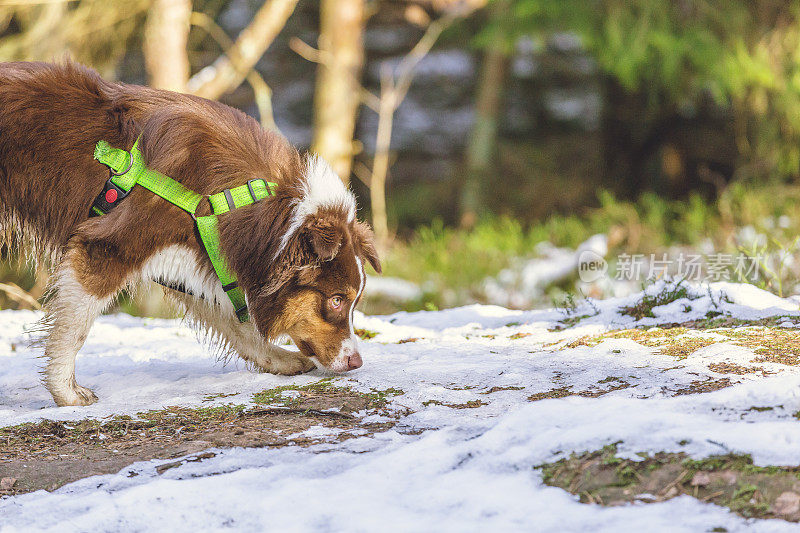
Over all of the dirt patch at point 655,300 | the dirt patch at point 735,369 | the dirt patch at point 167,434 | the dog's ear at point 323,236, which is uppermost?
the dog's ear at point 323,236

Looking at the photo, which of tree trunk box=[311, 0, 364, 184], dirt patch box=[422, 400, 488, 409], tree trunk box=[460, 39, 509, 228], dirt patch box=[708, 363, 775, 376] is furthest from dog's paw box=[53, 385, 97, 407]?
tree trunk box=[460, 39, 509, 228]

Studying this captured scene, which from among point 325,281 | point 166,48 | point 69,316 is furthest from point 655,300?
point 166,48

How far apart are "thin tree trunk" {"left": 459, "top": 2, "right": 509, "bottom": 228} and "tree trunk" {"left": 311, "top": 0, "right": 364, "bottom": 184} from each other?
102 inches

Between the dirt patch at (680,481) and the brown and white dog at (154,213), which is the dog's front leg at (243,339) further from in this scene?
the dirt patch at (680,481)

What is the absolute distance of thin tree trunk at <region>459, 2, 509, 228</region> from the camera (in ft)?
43.8

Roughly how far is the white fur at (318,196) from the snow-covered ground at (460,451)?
818 mm

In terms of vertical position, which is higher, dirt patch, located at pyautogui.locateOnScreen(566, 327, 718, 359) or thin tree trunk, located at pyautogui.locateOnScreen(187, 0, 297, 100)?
thin tree trunk, located at pyautogui.locateOnScreen(187, 0, 297, 100)

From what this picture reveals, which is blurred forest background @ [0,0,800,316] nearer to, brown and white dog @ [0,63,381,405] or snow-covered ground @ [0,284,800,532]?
snow-covered ground @ [0,284,800,532]

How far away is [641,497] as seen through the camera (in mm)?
2309

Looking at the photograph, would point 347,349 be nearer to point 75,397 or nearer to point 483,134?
point 75,397

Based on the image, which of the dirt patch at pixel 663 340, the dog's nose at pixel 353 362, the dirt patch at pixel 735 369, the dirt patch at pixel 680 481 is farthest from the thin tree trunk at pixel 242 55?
the dirt patch at pixel 680 481

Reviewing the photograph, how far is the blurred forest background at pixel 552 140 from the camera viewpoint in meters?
9.94

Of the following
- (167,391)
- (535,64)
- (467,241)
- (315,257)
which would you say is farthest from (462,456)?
(535,64)

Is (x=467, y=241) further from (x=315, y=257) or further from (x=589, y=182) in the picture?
(x=315, y=257)
